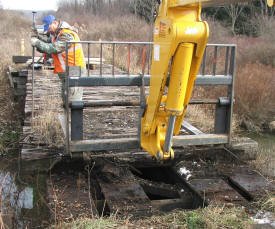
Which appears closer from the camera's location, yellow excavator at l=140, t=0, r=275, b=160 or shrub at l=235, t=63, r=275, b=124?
yellow excavator at l=140, t=0, r=275, b=160

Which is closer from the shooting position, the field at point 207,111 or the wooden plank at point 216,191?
the field at point 207,111

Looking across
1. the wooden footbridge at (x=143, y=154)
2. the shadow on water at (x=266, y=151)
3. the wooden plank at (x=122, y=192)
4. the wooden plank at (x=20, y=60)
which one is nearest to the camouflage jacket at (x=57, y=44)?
the wooden footbridge at (x=143, y=154)

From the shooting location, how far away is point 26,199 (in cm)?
636

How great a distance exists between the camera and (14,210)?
19.4ft

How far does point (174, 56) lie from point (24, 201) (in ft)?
10.0

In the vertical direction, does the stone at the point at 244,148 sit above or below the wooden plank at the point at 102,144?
below

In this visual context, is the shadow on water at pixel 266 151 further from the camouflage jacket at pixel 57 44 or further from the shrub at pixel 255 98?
the camouflage jacket at pixel 57 44

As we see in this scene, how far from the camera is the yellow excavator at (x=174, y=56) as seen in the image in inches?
178

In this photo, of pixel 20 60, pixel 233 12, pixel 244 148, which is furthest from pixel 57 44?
pixel 233 12

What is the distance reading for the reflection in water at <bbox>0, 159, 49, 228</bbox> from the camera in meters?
5.56

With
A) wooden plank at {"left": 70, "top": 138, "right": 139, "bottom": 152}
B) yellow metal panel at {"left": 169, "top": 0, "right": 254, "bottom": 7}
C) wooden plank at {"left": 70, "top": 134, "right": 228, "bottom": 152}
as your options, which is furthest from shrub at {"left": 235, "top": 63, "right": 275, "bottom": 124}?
yellow metal panel at {"left": 169, "top": 0, "right": 254, "bottom": 7}

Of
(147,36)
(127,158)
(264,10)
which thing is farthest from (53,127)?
(264,10)

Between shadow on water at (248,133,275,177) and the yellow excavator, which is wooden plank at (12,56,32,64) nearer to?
shadow on water at (248,133,275,177)

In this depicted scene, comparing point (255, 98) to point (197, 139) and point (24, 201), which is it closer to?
point (197, 139)
